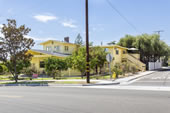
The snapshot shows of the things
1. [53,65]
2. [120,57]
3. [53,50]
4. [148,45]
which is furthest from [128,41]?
[53,65]

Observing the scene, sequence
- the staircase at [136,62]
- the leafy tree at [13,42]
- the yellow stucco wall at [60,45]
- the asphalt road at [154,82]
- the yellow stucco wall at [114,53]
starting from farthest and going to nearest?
1. the staircase at [136,62]
2. the yellow stucco wall at [60,45]
3. the yellow stucco wall at [114,53]
4. the leafy tree at [13,42]
5. the asphalt road at [154,82]

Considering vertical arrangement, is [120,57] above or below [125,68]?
above

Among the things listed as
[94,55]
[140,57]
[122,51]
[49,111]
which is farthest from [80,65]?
[140,57]

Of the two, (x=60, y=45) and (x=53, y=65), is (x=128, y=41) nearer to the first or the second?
(x=60, y=45)

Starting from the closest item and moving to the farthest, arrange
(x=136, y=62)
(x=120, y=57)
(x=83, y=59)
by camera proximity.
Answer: (x=83, y=59), (x=136, y=62), (x=120, y=57)

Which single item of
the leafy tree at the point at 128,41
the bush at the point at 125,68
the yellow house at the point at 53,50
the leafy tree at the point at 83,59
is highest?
the leafy tree at the point at 128,41

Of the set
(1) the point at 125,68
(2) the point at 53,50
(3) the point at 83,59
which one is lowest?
(1) the point at 125,68

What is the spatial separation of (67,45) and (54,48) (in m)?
2.89

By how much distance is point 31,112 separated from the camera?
6824 mm

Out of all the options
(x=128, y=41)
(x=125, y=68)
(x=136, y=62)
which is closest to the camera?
(x=125, y=68)

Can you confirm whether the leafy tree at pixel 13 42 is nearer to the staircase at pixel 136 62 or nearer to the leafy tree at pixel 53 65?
the leafy tree at pixel 53 65

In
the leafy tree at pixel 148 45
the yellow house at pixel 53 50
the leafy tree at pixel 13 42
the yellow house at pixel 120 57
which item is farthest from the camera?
the leafy tree at pixel 148 45

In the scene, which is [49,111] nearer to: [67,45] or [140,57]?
[67,45]

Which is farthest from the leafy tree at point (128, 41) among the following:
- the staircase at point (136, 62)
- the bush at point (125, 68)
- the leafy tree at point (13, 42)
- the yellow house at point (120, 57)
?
the leafy tree at point (13, 42)
